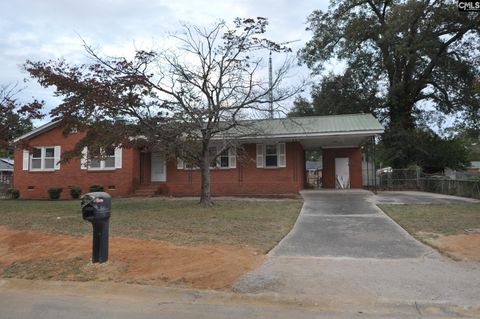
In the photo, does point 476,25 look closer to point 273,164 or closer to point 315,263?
point 273,164

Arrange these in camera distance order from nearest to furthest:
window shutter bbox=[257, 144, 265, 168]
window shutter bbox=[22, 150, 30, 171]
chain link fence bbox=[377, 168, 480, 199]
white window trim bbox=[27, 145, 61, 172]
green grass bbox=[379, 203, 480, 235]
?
green grass bbox=[379, 203, 480, 235], chain link fence bbox=[377, 168, 480, 199], window shutter bbox=[257, 144, 265, 168], white window trim bbox=[27, 145, 61, 172], window shutter bbox=[22, 150, 30, 171]


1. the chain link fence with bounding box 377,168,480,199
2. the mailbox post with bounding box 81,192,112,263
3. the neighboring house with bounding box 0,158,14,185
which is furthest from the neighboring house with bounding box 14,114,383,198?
the neighboring house with bounding box 0,158,14,185

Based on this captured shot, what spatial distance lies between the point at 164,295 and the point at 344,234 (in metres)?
5.62

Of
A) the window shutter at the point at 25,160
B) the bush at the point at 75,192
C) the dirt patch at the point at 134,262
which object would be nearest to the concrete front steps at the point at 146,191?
the bush at the point at 75,192

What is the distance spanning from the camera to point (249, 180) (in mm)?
23938

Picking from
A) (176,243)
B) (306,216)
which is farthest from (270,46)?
(176,243)

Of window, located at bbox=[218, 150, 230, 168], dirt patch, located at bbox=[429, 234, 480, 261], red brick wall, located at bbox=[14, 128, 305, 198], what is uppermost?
window, located at bbox=[218, 150, 230, 168]

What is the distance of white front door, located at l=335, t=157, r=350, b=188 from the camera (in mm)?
27500

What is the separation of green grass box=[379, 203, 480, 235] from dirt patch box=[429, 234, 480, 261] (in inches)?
24.1

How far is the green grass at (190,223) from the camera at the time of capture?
1010cm

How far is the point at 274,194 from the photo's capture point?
22516 millimetres

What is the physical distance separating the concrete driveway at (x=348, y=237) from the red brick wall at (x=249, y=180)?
796 centimetres

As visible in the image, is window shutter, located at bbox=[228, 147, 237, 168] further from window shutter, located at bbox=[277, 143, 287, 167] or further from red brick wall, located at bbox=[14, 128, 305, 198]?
window shutter, located at bbox=[277, 143, 287, 167]

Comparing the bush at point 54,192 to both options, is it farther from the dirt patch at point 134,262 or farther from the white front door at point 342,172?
the white front door at point 342,172
